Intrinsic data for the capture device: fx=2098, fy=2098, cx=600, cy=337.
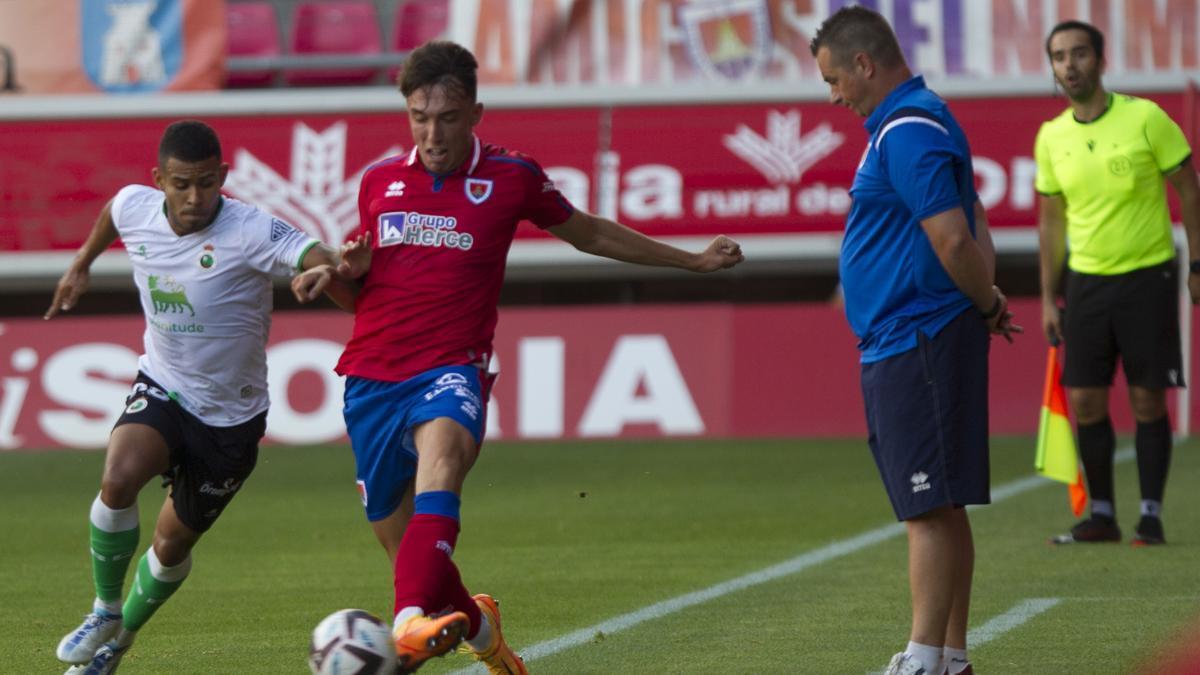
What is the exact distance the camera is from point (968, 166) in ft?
19.1

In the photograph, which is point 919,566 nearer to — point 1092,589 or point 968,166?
point 968,166

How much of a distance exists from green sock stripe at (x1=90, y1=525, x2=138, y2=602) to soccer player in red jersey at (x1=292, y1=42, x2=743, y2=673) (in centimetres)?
99

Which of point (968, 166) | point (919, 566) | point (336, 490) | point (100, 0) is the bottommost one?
point (336, 490)

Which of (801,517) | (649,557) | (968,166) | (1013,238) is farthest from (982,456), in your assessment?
(1013,238)

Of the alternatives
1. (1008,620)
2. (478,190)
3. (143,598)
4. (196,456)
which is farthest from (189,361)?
(1008,620)

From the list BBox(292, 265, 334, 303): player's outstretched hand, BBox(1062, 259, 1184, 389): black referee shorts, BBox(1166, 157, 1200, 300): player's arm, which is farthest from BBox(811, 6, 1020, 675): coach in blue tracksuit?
BBox(1062, 259, 1184, 389): black referee shorts

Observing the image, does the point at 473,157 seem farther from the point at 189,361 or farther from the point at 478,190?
the point at 189,361

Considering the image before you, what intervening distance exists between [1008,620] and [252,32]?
1496 cm

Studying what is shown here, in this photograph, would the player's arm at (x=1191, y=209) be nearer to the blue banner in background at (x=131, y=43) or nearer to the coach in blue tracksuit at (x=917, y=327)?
the coach in blue tracksuit at (x=917, y=327)

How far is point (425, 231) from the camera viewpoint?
6031 millimetres

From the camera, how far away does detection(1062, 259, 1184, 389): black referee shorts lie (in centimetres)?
988

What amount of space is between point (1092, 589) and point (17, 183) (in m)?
11.8

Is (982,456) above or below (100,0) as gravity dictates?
below

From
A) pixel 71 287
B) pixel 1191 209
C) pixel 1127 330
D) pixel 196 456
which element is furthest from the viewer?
pixel 1127 330
